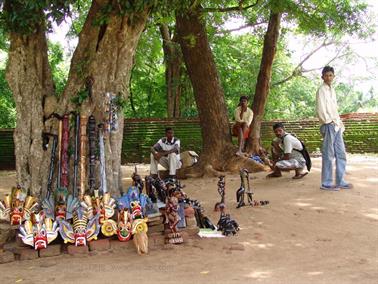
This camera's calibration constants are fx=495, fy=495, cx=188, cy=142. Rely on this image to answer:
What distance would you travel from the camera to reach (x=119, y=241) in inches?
204

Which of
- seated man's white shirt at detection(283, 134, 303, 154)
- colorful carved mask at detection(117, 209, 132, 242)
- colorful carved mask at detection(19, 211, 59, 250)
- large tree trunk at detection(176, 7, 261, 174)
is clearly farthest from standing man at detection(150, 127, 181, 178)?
colorful carved mask at detection(19, 211, 59, 250)

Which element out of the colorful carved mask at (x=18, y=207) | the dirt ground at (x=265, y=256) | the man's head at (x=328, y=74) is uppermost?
the man's head at (x=328, y=74)

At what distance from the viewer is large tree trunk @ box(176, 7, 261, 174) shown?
35.4 ft

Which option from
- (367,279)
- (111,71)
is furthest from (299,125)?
(367,279)

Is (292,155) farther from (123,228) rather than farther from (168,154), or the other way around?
(123,228)

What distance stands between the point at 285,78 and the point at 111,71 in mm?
15810

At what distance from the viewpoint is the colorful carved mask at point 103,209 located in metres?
5.12

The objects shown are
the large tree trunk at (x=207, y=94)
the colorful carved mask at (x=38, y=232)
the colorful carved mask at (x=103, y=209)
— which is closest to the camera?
the colorful carved mask at (x=38, y=232)

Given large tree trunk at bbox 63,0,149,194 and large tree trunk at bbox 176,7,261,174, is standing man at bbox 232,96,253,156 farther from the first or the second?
large tree trunk at bbox 63,0,149,194

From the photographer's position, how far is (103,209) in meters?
5.24

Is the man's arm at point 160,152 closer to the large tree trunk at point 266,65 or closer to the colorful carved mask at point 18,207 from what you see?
the large tree trunk at point 266,65

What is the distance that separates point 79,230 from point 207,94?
632 centimetres

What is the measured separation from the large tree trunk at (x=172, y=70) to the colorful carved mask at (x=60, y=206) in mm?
12083

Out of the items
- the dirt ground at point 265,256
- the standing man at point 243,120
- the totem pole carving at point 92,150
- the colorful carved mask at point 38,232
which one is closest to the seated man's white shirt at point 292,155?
the dirt ground at point 265,256
